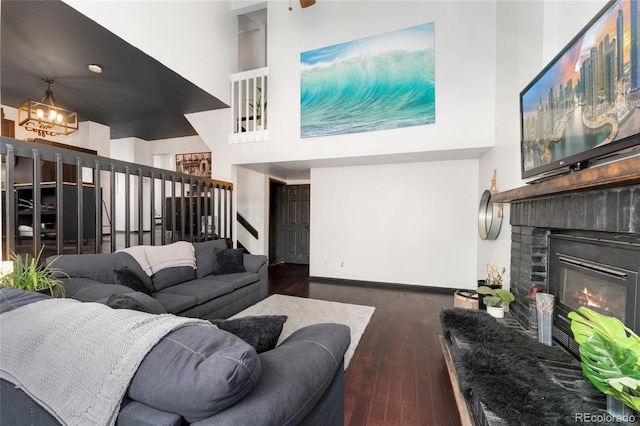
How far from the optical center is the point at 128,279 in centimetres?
235

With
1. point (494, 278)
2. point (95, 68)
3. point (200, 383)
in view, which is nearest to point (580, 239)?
point (494, 278)

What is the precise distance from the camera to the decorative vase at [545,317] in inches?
69.4

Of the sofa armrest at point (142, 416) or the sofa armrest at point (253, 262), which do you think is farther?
the sofa armrest at point (253, 262)

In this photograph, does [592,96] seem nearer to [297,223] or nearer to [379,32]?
[379,32]

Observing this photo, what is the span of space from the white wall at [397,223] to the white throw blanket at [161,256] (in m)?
2.36

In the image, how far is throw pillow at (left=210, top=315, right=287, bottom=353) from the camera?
1070 mm

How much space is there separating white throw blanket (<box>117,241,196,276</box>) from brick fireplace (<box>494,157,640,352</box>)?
11.2 ft

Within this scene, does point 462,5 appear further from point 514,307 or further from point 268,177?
point 268,177

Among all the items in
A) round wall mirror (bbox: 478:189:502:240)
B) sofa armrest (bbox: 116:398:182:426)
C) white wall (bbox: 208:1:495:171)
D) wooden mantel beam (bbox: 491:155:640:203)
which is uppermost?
white wall (bbox: 208:1:495:171)

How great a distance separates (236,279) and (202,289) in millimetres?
487

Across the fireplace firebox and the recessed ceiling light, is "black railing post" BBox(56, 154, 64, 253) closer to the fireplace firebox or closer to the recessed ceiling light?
the recessed ceiling light

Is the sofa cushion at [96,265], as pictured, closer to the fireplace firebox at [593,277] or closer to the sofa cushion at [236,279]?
the sofa cushion at [236,279]

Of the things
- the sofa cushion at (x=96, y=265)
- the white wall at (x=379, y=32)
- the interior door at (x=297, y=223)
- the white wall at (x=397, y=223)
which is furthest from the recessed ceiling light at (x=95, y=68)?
the interior door at (x=297, y=223)

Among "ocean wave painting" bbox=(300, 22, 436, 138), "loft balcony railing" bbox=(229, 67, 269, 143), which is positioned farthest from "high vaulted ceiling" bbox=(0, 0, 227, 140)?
"ocean wave painting" bbox=(300, 22, 436, 138)
